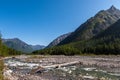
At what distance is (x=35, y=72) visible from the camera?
41.2 meters

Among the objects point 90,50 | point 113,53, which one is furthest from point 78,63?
A: point 90,50

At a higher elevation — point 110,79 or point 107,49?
point 107,49

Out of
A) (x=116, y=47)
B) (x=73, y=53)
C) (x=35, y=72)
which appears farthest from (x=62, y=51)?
(x=35, y=72)

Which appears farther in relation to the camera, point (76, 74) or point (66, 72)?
point (66, 72)

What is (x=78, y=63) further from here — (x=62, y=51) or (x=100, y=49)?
(x=62, y=51)

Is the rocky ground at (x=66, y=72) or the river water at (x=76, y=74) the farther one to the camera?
the river water at (x=76, y=74)

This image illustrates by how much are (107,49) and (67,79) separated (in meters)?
111

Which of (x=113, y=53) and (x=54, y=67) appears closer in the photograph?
(x=54, y=67)

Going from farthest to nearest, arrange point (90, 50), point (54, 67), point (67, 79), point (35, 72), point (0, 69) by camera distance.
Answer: point (90, 50)
point (54, 67)
point (35, 72)
point (67, 79)
point (0, 69)

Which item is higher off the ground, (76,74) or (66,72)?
(66,72)

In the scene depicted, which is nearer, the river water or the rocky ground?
the rocky ground

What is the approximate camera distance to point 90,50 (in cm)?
15350

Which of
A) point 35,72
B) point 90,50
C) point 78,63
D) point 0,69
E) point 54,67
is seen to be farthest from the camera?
point 90,50

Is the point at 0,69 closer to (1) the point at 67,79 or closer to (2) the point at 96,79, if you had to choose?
(1) the point at 67,79
